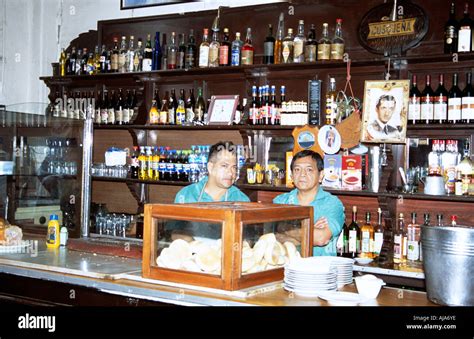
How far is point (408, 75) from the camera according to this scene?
14.6ft

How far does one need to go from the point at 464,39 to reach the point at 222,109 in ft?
6.19

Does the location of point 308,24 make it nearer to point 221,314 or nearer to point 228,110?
point 228,110

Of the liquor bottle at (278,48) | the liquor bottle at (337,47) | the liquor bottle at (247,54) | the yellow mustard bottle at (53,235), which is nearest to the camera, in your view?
the yellow mustard bottle at (53,235)

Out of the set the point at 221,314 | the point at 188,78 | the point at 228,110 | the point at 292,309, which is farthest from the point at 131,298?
the point at 188,78

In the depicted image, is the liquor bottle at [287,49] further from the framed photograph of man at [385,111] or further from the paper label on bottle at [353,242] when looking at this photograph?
the paper label on bottle at [353,242]

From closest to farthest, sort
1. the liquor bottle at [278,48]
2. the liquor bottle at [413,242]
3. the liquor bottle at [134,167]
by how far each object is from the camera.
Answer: the liquor bottle at [413,242] < the liquor bottle at [278,48] < the liquor bottle at [134,167]

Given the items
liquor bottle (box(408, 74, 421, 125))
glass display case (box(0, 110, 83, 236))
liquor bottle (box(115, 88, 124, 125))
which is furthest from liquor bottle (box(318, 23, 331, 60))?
liquor bottle (box(115, 88, 124, 125))

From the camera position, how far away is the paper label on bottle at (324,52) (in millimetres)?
4590

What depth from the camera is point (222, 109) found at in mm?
5078

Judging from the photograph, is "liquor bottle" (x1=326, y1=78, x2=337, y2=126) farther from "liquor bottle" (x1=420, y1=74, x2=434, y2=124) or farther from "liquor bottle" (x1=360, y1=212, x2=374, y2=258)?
"liquor bottle" (x1=360, y1=212, x2=374, y2=258)

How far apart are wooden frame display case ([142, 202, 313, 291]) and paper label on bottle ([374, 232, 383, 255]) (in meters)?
1.85

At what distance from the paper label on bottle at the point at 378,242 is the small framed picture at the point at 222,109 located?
4.60 feet

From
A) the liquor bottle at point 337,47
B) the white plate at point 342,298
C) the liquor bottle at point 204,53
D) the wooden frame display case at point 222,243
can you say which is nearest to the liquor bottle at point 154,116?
the liquor bottle at point 204,53

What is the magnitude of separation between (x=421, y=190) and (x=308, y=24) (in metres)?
1.53
